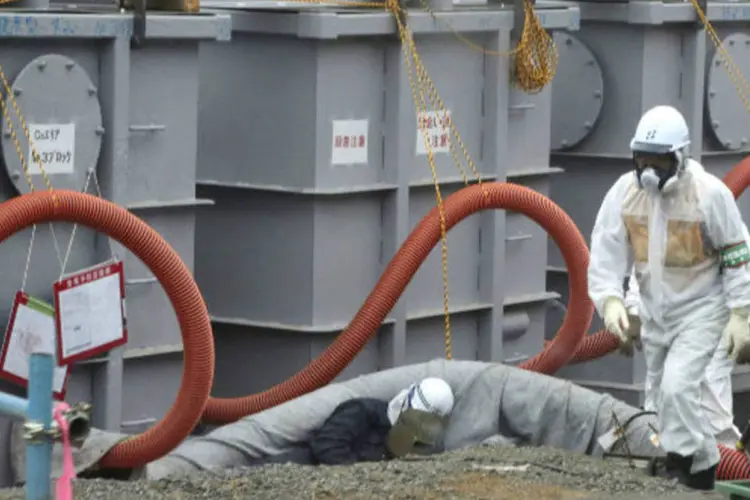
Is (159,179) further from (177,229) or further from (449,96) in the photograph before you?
(449,96)

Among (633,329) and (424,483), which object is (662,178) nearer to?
(633,329)

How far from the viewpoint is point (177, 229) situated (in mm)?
10172

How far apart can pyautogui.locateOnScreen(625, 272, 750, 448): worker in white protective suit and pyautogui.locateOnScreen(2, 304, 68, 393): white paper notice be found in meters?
2.62

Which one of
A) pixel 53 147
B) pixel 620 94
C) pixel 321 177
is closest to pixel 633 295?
pixel 321 177

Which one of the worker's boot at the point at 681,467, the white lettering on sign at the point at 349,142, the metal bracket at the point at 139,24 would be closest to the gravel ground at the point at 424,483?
the worker's boot at the point at 681,467

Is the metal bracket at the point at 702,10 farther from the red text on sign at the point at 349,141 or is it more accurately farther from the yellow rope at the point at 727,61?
the red text on sign at the point at 349,141

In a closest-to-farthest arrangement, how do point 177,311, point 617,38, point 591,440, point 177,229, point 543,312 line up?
point 177,311, point 177,229, point 591,440, point 543,312, point 617,38

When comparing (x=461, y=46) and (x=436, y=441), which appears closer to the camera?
(x=436, y=441)

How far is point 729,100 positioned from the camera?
533 inches

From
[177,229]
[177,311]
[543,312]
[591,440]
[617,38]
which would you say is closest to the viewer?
[177,311]

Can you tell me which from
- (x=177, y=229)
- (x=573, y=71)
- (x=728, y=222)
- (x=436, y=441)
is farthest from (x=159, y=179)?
(x=573, y=71)

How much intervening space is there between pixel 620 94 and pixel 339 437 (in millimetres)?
3716

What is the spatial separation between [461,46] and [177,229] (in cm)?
219

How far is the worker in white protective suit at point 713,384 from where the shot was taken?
10.1 m
